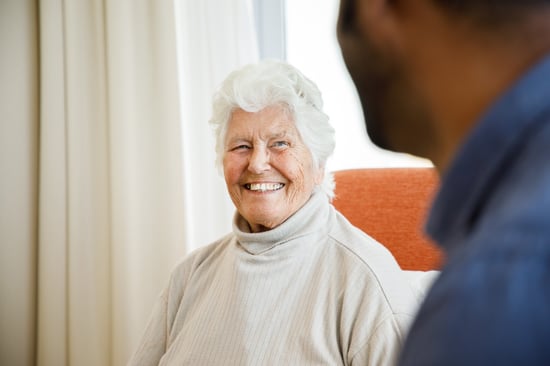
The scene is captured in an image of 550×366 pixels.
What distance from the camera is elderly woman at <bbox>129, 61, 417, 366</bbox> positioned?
1.26 m

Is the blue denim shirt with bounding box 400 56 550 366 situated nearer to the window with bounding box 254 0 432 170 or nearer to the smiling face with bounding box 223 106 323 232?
the smiling face with bounding box 223 106 323 232

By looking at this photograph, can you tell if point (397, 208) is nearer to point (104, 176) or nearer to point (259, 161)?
point (259, 161)

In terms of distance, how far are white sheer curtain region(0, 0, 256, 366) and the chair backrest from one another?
1.88ft

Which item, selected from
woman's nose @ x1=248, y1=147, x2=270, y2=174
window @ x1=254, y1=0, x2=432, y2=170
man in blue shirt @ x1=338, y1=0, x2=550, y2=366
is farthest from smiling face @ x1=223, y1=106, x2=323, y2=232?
man in blue shirt @ x1=338, y1=0, x2=550, y2=366

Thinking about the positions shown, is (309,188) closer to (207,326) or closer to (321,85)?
(207,326)

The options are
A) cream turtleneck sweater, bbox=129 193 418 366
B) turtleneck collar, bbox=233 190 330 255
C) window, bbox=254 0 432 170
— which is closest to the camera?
cream turtleneck sweater, bbox=129 193 418 366

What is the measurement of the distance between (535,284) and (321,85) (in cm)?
198

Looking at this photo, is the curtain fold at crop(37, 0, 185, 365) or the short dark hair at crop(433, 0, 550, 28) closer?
the short dark hair at crop(433, 0, 550, 28)

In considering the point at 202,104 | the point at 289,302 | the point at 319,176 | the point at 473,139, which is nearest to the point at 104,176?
the point at 202,104

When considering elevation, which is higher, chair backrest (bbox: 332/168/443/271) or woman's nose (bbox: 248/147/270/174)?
woman's nose (bbox: 248/147/270/174)

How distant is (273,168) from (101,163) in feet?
3.32

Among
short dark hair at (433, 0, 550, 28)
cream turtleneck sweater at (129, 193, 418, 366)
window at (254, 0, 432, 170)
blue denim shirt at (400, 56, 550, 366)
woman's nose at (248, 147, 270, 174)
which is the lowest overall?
cream turtleneck sweater at (129, 193, 418, 366)

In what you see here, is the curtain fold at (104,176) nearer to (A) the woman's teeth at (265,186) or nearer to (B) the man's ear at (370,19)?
(A) the woman's teeth at (265,186)

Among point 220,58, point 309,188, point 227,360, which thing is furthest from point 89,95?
point 227,360
